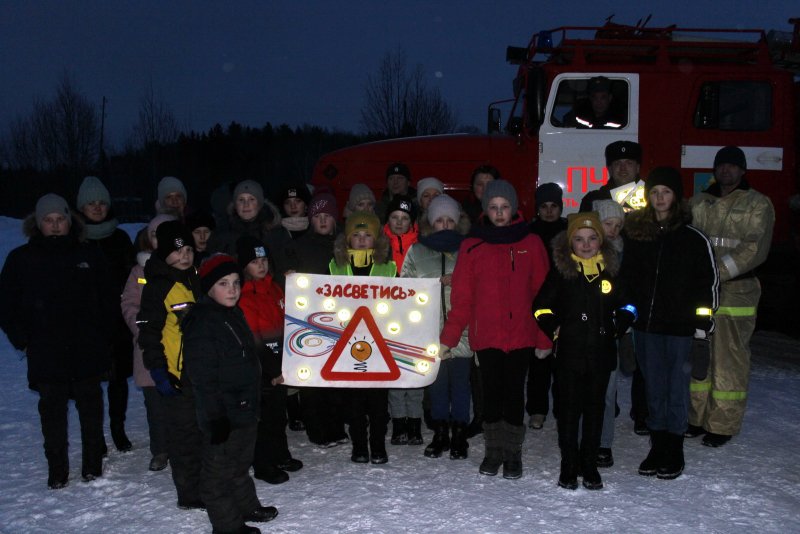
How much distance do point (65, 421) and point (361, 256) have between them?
2263 millimetres

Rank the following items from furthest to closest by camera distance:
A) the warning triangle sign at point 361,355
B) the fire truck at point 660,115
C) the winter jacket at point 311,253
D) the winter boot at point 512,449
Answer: the fire truck at point 660,115
the winter jacket at point 311,253
the warning triangle sign at point 361,355
the winter boot at point 512,449

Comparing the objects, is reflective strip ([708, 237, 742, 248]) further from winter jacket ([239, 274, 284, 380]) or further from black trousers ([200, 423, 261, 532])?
black trousers ([200, 423, 261, 532])

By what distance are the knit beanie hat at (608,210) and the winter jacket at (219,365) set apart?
→ 2545 millimetres

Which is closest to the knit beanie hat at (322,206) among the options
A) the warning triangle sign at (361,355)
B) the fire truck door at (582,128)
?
the warning triangle sign at (361,355)

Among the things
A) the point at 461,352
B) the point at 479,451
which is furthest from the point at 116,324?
the point at 479,451

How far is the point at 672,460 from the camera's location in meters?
4.46

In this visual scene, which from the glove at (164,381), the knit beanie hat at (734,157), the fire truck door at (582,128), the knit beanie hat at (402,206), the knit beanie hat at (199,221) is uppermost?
the fire truck door at (582,128)

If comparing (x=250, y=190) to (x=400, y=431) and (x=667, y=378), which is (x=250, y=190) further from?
(x=667, y=378)

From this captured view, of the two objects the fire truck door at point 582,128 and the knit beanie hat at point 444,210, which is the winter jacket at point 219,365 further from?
the fire truck door at point 582,128

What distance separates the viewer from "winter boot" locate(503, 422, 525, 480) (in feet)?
14.6

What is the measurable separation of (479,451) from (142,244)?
2857 millimetres

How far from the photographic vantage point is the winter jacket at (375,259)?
15.9 ft

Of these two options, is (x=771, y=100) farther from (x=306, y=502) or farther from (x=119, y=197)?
(x=119, y=197)

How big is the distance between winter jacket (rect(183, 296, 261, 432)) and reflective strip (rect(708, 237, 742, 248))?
11.3 feet
